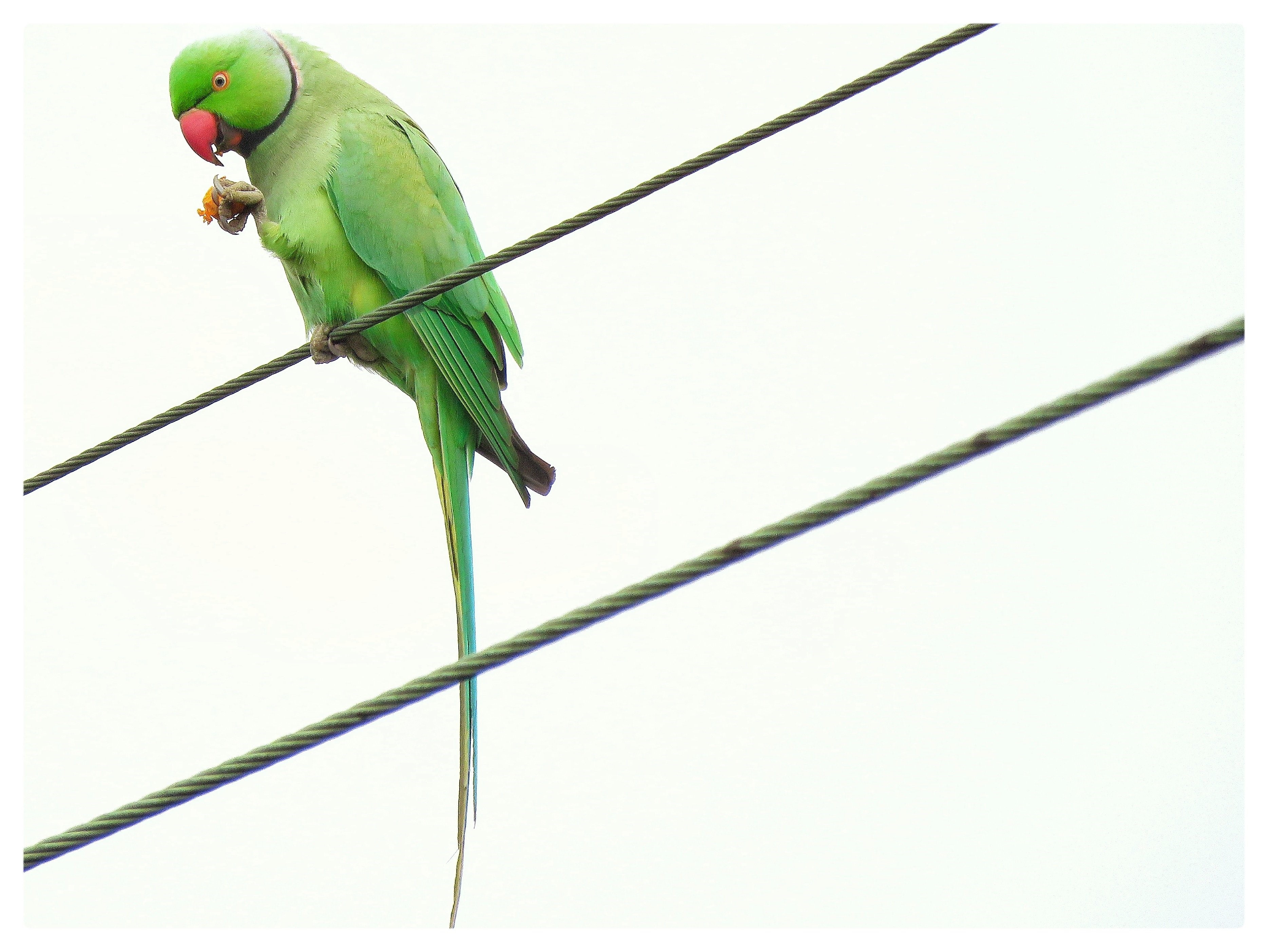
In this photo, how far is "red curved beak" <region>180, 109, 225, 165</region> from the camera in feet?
9.52

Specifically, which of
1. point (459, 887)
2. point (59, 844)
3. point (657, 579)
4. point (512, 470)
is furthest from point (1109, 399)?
point (512, 470)

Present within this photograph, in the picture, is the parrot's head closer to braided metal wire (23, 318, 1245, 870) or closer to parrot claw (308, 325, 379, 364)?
parrot claw (308, 325, 379, 364)

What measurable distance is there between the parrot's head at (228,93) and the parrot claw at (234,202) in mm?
208

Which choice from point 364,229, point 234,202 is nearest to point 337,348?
point 364,229

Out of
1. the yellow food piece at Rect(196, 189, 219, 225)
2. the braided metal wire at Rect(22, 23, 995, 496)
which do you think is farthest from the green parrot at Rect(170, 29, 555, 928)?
the braided metal wire at Rect(22, 23, 995, 496)

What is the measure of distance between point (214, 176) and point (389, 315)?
969 millimetres

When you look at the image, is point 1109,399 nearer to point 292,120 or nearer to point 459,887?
point 459,887

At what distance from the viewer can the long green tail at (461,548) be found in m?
2.16

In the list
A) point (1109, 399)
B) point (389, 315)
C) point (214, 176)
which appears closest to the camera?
point (1109, 399)

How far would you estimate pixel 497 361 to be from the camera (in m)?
2.88

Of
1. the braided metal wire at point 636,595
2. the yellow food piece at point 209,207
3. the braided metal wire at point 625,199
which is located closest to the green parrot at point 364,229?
the yellow food piece at point 209,207

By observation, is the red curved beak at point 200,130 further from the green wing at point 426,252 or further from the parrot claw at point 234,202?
the green wing at point 426,252

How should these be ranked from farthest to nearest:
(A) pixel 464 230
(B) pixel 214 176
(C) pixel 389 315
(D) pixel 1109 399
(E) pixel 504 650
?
(A) pixel 464 230
(B) pixel 214 176
(C) pixel 389 315
(E) pixel 504 650
(D) pixel 1109 399

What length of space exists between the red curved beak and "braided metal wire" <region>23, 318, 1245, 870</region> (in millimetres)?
2076
